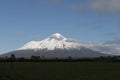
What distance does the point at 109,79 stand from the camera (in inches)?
1879

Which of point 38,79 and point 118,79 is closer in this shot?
point 38,79

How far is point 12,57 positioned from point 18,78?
49.8ft

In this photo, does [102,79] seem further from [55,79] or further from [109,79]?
[55,79]

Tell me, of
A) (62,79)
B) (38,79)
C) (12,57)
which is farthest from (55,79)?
(12,57)


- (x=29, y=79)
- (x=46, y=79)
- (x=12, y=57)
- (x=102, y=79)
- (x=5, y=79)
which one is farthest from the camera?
(x=12, y=57)

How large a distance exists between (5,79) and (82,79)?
1091 cm

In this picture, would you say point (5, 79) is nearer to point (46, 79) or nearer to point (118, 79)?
point (46, 79)

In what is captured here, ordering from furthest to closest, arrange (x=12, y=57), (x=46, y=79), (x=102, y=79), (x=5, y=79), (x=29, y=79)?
(x=12, y=57), (x=102, y=79), (x=46, y=79), (x=29, y=79), (x=5, y=79)

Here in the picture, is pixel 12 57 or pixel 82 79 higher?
pixel 12 57

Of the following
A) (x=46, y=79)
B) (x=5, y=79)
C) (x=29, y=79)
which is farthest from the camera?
(x=46, y=79)

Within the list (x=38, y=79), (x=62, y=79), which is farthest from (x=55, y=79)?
(x=38, y=79)

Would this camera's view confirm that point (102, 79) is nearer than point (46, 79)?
No

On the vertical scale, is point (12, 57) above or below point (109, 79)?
above

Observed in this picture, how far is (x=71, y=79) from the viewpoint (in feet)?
151
